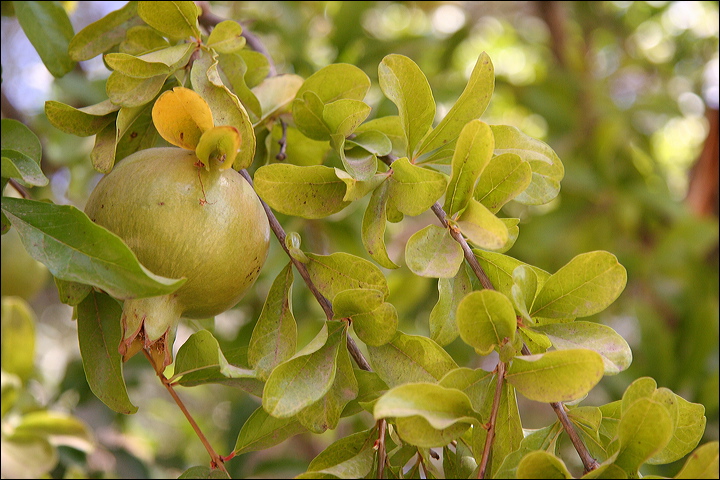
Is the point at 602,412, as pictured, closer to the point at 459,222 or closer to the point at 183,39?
the point at 459,222

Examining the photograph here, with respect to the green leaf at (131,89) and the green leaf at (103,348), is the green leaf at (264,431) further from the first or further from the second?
the green leaf at (131,89)

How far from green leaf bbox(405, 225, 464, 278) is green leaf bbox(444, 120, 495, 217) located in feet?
0.09

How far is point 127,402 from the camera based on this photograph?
24.5 inches

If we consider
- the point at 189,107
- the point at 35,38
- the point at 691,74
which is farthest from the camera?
the point at 691,74

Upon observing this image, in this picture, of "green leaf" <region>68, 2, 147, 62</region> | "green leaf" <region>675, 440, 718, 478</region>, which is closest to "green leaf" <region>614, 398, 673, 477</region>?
"green leaf" <region>675, 440, 718, 478</region>

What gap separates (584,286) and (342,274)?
0.21 m

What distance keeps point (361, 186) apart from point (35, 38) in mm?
480

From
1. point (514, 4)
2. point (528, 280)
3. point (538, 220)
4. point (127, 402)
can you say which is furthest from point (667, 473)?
point (514, 4)

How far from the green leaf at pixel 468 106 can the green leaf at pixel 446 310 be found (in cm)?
14

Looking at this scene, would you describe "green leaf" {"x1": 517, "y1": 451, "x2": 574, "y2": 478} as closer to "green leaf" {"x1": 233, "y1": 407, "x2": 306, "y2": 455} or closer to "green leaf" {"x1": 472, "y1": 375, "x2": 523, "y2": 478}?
"green leaf" {"x1": 472, "y1": 375, "x2": 523, "y2": 478}

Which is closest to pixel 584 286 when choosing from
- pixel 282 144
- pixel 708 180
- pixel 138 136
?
pixel 282 144

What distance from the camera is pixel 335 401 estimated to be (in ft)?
1.91

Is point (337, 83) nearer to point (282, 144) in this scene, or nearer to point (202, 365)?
point (282, 144)

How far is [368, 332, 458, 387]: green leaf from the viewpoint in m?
0.58
